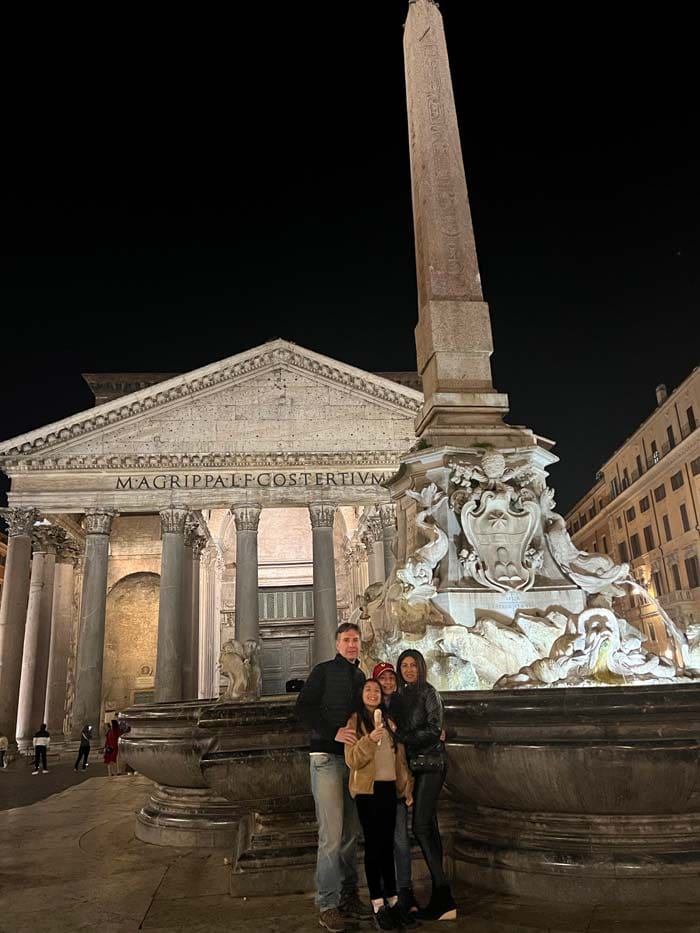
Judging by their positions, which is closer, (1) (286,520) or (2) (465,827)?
(2) (465,827)

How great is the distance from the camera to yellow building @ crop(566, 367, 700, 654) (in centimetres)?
3409

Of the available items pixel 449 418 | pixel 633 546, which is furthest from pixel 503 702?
pixel 633 546

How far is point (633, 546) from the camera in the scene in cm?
4325

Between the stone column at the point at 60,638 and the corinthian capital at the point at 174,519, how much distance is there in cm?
628

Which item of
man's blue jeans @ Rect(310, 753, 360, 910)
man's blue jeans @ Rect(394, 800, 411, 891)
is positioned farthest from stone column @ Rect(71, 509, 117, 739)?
man's blue jeans @ Rect(394, 800, 411, 891)

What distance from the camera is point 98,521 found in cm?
2525

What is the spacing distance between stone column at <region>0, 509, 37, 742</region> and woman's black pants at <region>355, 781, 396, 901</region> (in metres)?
22.4

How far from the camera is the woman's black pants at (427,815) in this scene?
12.4ft

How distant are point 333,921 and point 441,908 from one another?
0.55 m

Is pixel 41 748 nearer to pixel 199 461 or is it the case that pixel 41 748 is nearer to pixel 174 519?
pixel 174 519

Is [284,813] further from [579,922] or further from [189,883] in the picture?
[579,922]

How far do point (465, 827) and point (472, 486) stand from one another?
9.81 ft

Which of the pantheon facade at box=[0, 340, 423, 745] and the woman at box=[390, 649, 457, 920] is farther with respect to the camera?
the pantheon facade at box=[0, 340, 423, 745]

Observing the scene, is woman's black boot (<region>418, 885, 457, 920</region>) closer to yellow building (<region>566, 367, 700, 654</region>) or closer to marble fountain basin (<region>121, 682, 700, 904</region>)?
marble fountain basin (<region>121, 682, 700, 904</region>)
